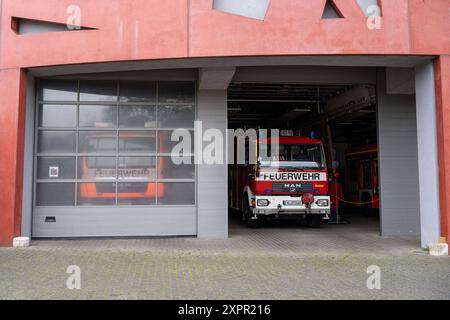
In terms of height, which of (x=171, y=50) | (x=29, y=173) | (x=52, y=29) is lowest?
(x=29, y=173)

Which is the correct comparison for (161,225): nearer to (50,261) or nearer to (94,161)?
(94,161)

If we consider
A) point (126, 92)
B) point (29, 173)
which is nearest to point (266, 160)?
point (126, 92)

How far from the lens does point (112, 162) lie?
11.3m

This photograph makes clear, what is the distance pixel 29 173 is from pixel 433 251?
890 centimetres

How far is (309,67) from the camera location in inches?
467

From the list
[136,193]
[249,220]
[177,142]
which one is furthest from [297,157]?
[136,193]

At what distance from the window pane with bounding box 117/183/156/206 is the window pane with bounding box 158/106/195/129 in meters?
1.57

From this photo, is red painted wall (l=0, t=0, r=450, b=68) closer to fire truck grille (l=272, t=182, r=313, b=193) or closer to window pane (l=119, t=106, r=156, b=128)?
window pane (l=119, t=106, r=156, b=128)

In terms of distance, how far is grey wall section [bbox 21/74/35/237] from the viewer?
10.5 metres

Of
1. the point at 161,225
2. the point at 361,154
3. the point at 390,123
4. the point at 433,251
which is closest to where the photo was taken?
the point at 433,251

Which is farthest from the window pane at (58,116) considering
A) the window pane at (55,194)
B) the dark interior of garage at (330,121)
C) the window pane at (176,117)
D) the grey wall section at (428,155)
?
the grey wall section at (428,155)

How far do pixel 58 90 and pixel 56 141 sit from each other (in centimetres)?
125

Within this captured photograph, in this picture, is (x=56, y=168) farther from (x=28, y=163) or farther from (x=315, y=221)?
(x=315, y=221)
